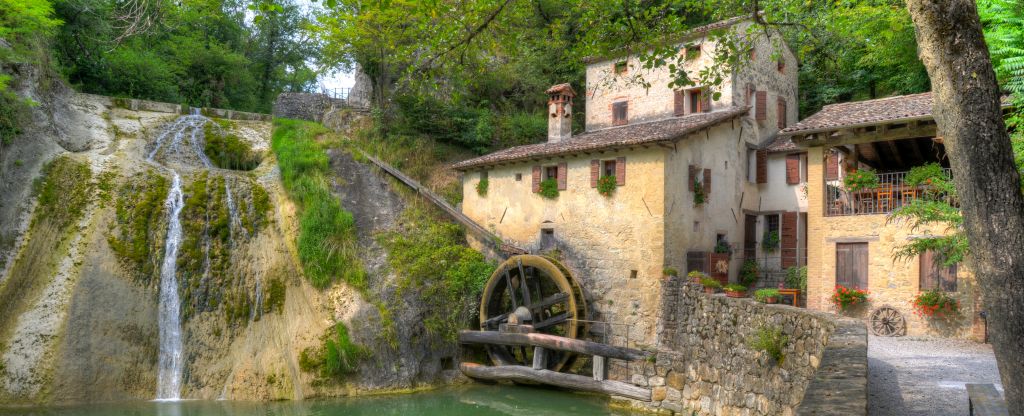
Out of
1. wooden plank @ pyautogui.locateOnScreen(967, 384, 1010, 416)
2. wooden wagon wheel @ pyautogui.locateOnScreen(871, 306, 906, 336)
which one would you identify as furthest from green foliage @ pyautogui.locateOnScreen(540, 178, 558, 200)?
wooden plank @ pyautogui.locateOnScreen(967, 384, 1010, 416)

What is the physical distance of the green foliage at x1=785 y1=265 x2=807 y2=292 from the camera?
50.3 feet

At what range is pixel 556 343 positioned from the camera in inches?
558

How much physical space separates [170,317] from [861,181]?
565 inches

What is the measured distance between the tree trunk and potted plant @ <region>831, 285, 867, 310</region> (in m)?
11.0

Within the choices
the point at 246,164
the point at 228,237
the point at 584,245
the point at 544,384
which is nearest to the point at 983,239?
the point at 544,384

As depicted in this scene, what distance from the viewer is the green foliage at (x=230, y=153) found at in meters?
19.1

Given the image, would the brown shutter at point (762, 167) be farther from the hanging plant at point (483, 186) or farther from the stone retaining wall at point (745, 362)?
the hanging plant at point (483, 186)

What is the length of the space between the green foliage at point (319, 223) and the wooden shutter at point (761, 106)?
38.2ft

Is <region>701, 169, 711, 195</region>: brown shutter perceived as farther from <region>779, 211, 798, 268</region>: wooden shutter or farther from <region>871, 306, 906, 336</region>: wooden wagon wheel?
<region>871, 306, 906, 336</region>: wooden wagon wheel

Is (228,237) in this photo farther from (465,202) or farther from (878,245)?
(878,245)

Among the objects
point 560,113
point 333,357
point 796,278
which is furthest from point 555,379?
point 560,113

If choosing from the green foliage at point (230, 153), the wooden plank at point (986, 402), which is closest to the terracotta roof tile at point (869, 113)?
the wooden plank at point (986, 402)

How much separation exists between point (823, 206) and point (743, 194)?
3.97 meters

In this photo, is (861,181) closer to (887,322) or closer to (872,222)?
(872,222)
